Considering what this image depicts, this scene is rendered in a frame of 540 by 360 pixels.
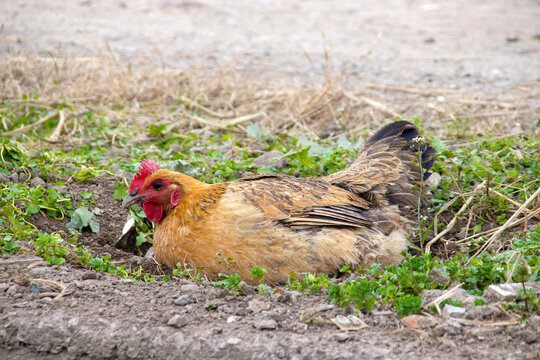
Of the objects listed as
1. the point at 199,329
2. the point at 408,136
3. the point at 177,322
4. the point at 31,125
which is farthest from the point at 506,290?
the point at 31,125

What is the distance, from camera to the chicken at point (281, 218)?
3.86 metres

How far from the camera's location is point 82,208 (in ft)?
15.1

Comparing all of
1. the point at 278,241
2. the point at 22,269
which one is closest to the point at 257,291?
the point at 278,241

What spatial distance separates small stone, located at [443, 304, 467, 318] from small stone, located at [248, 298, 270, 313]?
974 millimetres

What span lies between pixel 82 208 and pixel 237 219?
145 centimetres

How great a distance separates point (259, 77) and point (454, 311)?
607 cm

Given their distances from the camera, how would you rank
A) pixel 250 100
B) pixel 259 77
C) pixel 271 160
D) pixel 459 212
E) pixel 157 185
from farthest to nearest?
pixel 259 77, pixel 250 100, pixel 271 160, pixel 459 212, pixel 157 185

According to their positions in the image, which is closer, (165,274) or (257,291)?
(257,291)

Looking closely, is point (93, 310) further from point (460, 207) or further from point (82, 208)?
point (460, 207)

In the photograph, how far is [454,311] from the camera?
302 centimetres

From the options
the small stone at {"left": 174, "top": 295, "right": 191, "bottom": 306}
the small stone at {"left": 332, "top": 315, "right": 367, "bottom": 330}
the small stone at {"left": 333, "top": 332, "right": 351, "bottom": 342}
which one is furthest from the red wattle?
the small stone at {"left": 333, "top": 332, "right": 351, "bottom": 342}

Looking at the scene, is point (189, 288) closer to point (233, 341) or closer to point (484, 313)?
point (233, 341)

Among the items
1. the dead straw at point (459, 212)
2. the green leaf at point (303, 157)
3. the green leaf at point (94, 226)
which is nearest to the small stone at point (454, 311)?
the dead straw at point (459, 212)

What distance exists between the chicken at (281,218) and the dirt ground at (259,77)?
0.38m
